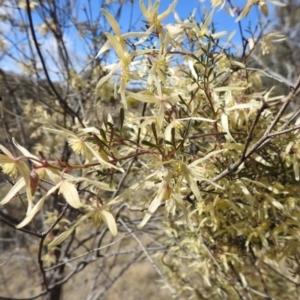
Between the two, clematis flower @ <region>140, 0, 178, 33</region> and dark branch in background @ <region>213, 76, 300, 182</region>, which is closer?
dark branch in background @ <region>213, 76, 300, 182</region>

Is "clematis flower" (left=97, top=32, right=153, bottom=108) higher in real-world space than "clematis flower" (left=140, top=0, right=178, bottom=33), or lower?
lower

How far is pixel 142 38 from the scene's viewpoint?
3.11 ft

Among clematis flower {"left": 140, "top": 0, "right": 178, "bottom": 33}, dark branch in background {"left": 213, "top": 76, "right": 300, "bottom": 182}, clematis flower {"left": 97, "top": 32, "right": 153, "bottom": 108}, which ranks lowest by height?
dark branch in background {"left": 213, "top": 76, "right": 300, "bottom": 182}

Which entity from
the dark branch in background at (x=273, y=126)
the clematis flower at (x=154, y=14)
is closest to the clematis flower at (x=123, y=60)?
the clematis flower at (x=154, y=14)

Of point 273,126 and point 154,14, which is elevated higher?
point 154,14

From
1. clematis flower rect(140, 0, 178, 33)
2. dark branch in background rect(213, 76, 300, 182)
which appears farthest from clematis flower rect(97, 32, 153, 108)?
dark branch in background rect(213, 76, 300, 182)

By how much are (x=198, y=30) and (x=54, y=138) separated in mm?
2266

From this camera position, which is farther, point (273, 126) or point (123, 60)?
point (123, 60)

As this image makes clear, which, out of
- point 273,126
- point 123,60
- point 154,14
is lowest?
point 273,126

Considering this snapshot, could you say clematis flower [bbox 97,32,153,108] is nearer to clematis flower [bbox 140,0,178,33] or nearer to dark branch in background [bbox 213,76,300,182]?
clematis flower [bbox 140,0,178,33]

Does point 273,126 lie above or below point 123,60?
below

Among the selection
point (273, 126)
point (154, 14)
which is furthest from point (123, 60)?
point (273, 126)

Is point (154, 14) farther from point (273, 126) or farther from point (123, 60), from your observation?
point (273, 126)

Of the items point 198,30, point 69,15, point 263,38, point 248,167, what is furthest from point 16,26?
point 248,167
